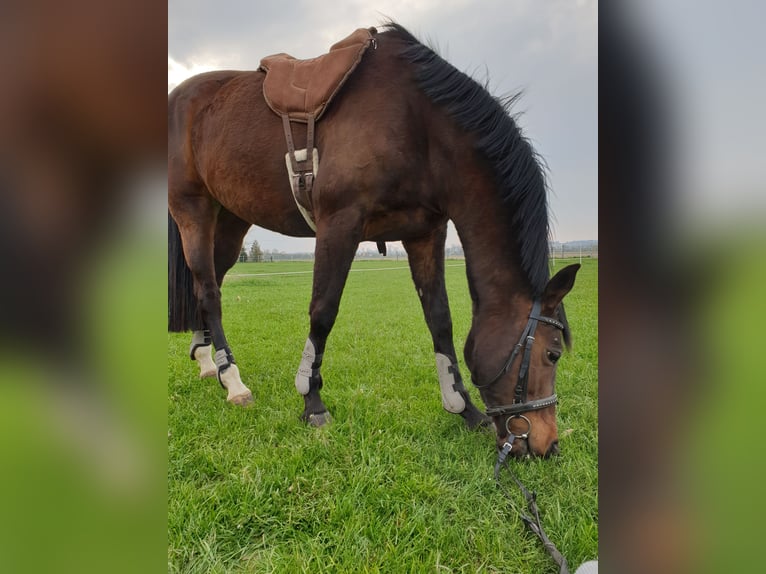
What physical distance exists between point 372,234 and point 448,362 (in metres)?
0.71

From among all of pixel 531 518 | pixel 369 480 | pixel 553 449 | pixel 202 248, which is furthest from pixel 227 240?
pixel 531 518

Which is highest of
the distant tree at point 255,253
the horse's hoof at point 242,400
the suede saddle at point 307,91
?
the suede saddle at point 307,91

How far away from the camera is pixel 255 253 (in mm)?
2766

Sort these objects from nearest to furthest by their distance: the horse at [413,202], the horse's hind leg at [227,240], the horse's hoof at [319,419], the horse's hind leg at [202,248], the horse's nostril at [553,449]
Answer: the horse's nostril at [553,449] < the horse at [413,202] < the horse's hoof at [319,419] < the horse's hind leg at [202,248] < the horse's hind leg at [227,240]

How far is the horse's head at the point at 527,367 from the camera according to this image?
1356mm

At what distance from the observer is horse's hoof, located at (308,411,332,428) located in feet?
5.34

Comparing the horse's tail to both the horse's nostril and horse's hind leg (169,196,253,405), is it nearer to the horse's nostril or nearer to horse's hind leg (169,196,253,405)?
horse's hind leg (169,196,253,405)

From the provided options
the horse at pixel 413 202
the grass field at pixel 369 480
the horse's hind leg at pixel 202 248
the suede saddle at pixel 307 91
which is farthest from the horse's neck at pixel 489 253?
the horse's hind leg at pixel 202 248

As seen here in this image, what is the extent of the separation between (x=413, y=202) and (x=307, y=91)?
2.30ft

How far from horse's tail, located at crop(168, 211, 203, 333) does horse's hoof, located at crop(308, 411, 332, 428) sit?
1211 mm

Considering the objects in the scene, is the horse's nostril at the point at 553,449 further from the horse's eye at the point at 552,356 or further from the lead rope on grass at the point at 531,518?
the horse's eye at the point at 552,356

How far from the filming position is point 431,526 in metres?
0.91

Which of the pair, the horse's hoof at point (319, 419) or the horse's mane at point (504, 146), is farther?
the horse's hoof at point (319, 419)
